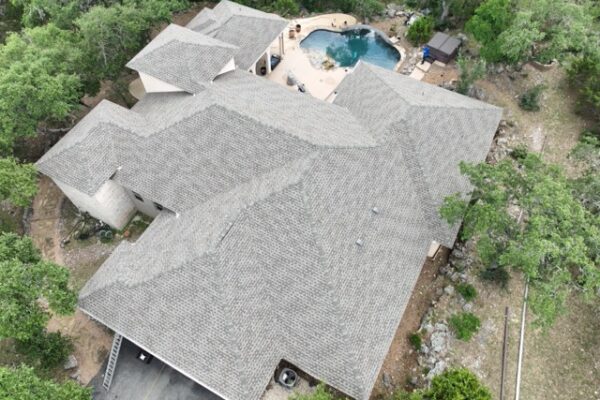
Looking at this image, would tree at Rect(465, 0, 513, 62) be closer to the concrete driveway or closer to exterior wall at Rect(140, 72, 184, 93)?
exterior wall at Rect(140, 72, 184, 93)

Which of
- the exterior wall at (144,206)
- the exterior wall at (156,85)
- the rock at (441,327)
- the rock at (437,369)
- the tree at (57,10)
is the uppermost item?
the tree at (57,10)

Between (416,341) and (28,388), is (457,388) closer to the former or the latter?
(416,341)

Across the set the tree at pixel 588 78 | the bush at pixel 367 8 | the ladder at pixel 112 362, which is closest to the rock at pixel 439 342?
the ladder at pixel 112 362

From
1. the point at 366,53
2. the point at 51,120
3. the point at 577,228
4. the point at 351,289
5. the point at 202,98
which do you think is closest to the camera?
the point at 577,228

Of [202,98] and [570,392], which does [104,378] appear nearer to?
[202,98]

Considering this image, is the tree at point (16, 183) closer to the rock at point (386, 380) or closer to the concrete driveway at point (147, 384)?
the concrete driveway at point (147, 384)

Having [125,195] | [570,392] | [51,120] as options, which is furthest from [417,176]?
[51,120]
